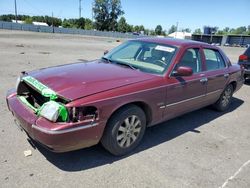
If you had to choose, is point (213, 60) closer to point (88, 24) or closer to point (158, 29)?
point (88, 24)

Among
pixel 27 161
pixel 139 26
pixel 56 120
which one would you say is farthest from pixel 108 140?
pixel 139 26

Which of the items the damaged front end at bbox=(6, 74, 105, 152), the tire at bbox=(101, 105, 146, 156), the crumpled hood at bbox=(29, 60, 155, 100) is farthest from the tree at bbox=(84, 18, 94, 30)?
the damaged front end at bbox=(6, 74, 105, 152)

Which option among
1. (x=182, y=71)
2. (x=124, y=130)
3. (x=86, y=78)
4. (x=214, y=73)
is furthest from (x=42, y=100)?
(x=214, y=73)

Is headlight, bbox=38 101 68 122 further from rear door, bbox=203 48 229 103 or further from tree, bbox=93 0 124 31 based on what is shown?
tree, bbox=93 0 124 31

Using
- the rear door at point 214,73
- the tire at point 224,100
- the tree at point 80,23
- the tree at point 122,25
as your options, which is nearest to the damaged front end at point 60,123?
the rear door at point 214,73

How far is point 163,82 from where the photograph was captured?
141 inches

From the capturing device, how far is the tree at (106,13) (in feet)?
295

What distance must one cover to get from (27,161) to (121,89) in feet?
5.04

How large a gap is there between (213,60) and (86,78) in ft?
9.95

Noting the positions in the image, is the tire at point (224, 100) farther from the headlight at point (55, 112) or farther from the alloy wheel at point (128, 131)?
the headlight at point (55, 112)

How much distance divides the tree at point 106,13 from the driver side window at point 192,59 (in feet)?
300

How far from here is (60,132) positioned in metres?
2.60

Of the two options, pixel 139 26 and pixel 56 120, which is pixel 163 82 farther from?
pixel 139 26

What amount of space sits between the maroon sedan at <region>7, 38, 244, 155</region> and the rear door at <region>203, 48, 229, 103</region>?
2 cm
